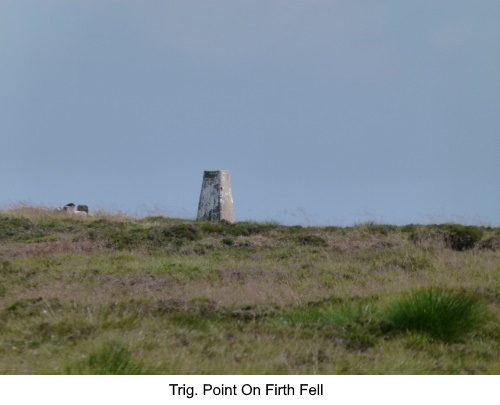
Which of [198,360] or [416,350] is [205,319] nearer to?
[198,360]

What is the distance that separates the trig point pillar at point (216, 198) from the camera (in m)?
26.9

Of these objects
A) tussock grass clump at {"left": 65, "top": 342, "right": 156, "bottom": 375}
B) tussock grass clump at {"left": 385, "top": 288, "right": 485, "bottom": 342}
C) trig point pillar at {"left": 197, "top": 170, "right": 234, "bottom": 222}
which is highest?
trig point pillar at {"left": 197, "top": 170, "right": 234, "bottom": 222}

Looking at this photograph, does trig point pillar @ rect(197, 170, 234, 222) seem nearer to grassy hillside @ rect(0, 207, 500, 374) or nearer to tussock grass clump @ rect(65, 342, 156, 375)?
grassy hillside @ rect(0, 207, 500, 374)

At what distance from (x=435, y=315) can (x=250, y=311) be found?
2203 millimetres

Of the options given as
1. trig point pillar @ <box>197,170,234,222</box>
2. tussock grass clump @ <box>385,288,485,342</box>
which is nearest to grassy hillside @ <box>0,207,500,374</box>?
tussock grass clump @ <box>385,288,485,342</box>

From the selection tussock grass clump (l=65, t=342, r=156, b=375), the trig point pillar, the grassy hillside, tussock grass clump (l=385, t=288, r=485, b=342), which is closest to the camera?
tussock grass clump (l=65, t=342, r=156, b=375)

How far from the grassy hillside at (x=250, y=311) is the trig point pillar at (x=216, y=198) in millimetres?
9330

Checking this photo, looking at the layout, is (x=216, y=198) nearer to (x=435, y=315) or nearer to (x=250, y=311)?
(x=250, y=311)

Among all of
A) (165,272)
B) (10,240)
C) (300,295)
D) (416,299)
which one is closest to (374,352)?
(416,299)

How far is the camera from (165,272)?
14125 millimetres

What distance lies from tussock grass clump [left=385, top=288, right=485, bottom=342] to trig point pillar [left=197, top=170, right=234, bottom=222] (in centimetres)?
1787

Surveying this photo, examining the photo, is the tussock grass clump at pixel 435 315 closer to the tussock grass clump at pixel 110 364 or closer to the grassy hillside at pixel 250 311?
the grassy hillside at pixel 250 311

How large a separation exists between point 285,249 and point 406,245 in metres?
2.81

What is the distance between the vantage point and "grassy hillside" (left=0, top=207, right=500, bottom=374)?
7.48 meters
